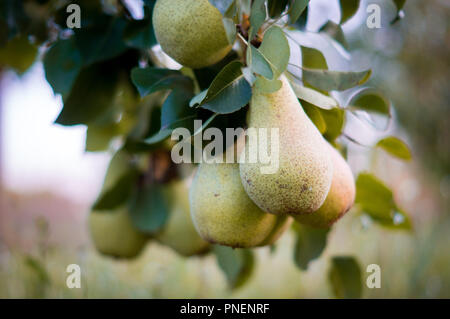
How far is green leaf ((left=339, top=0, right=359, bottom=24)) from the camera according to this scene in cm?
69

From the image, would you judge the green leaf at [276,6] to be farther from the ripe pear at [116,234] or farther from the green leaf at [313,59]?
the ripe pear at [116,234]

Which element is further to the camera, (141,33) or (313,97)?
(141,33)

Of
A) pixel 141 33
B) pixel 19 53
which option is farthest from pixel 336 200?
pixel 19 53

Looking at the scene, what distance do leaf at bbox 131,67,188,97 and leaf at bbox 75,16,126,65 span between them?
0.21 metres

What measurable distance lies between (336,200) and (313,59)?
20 centimetres

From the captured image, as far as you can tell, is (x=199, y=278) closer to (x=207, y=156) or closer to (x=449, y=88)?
(x=207, y=156)

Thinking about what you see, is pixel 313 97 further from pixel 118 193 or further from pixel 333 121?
pixel 118 193

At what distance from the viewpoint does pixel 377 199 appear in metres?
0.75

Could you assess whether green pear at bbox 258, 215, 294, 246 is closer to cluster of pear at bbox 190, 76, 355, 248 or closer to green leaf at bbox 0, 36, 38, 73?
cluster of pear at bbox 190, 76, 355, 248

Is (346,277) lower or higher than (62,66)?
lower

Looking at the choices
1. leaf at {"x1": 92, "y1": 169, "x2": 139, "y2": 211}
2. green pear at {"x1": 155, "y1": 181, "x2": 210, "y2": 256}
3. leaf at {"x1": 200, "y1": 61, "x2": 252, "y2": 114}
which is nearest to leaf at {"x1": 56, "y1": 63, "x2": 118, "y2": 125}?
leaf at {"x1": 92, "y1": 169, "x2": 139, "y2": 211}

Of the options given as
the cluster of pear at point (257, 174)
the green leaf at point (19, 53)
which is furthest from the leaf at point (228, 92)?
the green leaf at point (19, 53)
